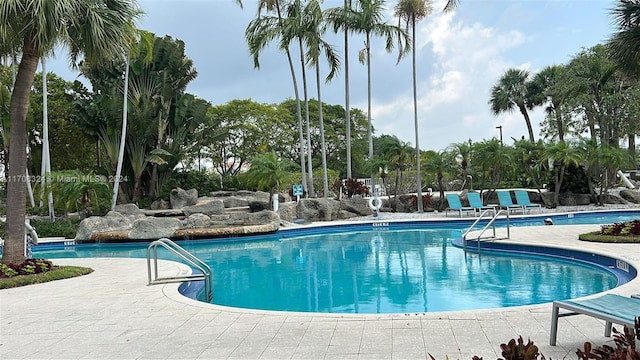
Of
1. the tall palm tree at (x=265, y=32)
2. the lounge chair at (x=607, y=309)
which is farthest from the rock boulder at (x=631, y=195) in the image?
the lounge chair at (x=607, y=309)

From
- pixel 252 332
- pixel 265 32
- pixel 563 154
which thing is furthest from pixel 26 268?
pixel 563 154

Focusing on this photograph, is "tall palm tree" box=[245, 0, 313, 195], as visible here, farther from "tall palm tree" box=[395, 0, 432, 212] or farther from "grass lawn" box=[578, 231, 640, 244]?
"grass lawn" box=[578, 231, 640, 244]

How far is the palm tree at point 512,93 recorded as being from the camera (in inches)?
1405

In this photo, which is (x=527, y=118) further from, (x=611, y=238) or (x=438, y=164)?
(x=611, y=238)

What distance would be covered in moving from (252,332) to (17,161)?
6.22 m

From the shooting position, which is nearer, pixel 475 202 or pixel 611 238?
pixel 611 238

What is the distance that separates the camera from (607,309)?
3551 millimetres

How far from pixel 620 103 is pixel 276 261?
20604 millimetres

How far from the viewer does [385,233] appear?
16.9 m

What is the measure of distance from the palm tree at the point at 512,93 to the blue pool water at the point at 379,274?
23.8m

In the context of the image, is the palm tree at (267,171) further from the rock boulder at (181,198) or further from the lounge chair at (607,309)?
the lounge chair at (607,309)

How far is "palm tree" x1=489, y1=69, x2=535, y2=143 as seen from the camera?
3569 centimetres

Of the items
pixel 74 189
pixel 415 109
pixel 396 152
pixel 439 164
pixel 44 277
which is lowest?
pixel 44 277

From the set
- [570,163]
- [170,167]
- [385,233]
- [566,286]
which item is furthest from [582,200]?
[170,167]
